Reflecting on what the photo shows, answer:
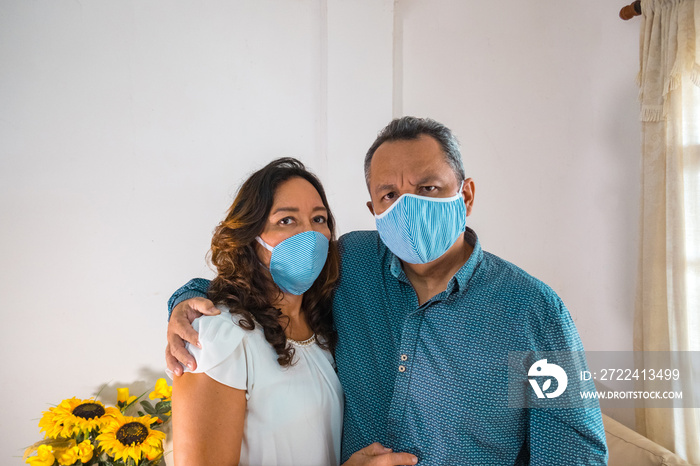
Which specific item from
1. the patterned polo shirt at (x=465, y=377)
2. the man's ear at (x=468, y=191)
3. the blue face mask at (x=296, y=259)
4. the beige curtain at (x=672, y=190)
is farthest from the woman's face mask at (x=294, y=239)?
the beige curtain at (x=672, y=190)

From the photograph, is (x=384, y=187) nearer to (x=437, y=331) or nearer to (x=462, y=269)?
(x=462, y=269)

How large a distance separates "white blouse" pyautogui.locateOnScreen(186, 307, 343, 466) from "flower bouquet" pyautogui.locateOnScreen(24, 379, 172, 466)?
0.34 m

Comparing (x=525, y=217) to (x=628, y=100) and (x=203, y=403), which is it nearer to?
(x=628, y=100)

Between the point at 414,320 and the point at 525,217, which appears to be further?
the point at 525,217

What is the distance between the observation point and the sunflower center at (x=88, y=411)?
149 cm

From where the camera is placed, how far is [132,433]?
4.78 ft

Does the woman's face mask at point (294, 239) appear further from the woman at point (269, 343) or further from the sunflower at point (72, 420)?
the sunflower at point (72, 420)

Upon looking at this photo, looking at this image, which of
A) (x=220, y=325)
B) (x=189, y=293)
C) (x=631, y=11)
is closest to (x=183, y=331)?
(x=220, y=325)

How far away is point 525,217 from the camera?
110 inches

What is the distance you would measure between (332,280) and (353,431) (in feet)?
1.42

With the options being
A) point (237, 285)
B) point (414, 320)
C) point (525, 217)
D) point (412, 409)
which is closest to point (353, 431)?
point (412, 409)

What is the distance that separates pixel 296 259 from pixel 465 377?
0.54m

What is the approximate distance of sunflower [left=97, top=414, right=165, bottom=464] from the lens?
4.65 ft

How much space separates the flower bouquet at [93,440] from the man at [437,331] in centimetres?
38
